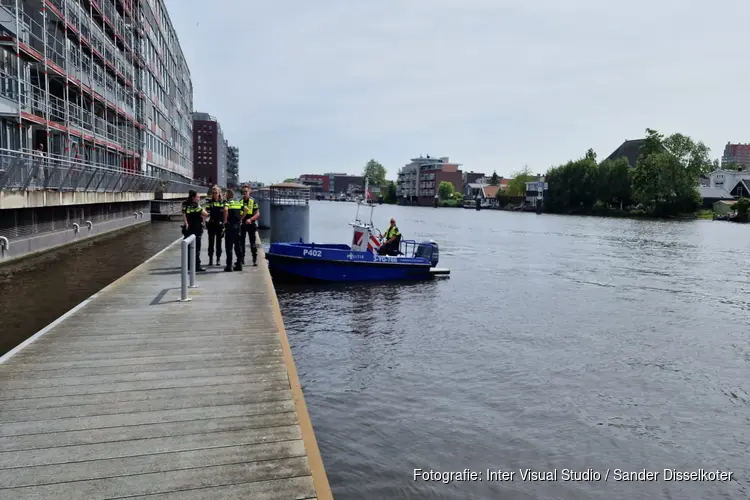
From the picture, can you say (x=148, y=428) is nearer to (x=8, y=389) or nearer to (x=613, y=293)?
(x=8, y=389)

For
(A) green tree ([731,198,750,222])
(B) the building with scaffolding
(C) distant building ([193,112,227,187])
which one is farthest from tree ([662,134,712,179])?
(C) distant building ([193,112,227,187])

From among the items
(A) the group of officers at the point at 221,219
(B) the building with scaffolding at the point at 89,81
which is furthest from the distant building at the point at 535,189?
(A) the group of officers at the point at 221,219

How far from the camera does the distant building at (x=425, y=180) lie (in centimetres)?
17400

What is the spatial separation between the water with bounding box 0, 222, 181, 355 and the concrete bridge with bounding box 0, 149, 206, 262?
0.67 metres

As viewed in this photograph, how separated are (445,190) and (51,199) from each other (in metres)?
148

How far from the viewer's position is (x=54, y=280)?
15.2 m

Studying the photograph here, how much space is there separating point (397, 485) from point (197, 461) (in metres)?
3.39

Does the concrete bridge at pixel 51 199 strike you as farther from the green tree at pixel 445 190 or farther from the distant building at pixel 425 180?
the distant building at pixel 425 180

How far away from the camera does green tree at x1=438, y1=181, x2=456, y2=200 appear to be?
534ft

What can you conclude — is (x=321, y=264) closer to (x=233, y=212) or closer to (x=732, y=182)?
(x=233, y=212)

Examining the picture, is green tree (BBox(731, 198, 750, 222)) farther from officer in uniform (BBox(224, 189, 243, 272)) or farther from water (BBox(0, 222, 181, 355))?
officer in uniform (BBox(224, 189, 243, 272))

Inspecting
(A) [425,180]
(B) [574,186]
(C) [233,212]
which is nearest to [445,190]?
(A) [425,180]

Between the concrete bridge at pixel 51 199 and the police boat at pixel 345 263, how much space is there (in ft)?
25.6

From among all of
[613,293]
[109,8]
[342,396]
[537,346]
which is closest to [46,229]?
[342,396]
